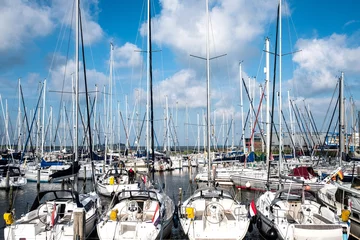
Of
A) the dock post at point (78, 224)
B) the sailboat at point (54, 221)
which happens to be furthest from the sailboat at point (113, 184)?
the dock post at point (78, 224)

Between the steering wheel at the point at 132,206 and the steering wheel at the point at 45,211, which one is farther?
the steering wheel at the point at 132,206

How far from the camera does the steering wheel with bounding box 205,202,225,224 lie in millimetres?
14594

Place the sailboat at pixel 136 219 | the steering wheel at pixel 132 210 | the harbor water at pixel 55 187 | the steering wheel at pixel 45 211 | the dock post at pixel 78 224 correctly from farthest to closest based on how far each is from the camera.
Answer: the harbor water at pixel 55 187
the steering wheel at pixel 132 210
the steering wheel at pixel 45 211
the sailboat at pixel 136 219
the dock post at pixel 78 224

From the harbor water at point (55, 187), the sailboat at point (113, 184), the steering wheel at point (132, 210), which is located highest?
the steering wheel at point (132, 210)

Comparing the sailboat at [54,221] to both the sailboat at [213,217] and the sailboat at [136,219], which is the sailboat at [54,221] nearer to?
the sailboat at [136,219]

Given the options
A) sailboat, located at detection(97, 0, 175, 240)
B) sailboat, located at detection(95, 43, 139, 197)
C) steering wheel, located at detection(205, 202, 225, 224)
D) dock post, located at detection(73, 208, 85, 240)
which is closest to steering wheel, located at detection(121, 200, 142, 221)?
sailboat, located at detection(97, 0, 175, 240)

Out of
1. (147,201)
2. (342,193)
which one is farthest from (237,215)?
(342,193)

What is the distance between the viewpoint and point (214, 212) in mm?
14953

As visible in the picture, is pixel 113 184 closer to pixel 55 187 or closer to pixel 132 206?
pixel 55 187

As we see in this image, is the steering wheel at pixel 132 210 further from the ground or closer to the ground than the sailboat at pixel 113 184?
further from the ground

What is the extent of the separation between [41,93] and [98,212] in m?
36.7

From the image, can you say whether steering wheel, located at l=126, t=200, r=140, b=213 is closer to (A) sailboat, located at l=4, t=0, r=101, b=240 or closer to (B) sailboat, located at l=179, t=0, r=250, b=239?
(A) sailboat, located at l=4, t=0, r=101, b=240

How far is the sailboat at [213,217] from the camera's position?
13.2 m

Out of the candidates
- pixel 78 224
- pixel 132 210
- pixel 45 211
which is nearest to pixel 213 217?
pixel 132 210
